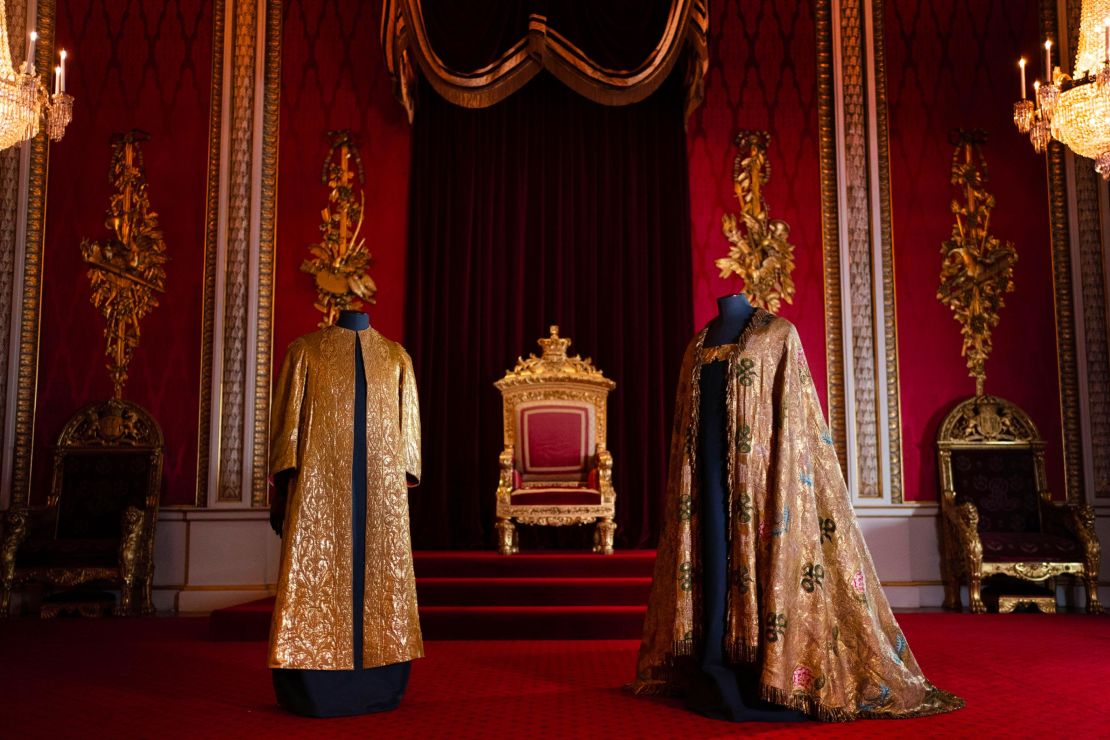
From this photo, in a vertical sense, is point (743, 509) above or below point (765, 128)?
below

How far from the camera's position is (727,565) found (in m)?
3.32

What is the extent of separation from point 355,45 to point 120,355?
105 inches

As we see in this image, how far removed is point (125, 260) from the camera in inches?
257

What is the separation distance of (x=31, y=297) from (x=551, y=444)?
3515 millimetres

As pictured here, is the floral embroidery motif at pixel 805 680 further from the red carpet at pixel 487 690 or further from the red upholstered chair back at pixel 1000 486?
the red upholstered chair back at pixel 1000 486

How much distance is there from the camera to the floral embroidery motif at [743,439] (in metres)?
3.34

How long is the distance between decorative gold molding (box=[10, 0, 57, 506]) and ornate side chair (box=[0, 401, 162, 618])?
242 mm

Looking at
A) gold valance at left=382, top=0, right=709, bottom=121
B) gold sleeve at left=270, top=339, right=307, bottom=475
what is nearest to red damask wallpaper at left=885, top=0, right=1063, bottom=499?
gold valance at left=382, top=0, right=709, bottom=121

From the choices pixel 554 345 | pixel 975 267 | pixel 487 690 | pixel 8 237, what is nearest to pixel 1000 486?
pixel 975 267

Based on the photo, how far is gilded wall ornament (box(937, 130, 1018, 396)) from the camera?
678 cm

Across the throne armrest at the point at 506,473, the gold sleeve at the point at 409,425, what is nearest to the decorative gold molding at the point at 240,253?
the throne armrest at the point at 506,473

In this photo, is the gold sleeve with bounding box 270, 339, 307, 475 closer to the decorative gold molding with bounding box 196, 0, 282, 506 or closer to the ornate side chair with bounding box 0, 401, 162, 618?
the ornate side chair with bounding box 0, 401, 162, 618

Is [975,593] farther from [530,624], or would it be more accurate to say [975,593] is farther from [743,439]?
[743,439]

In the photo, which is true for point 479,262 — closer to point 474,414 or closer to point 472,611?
point 474,414
